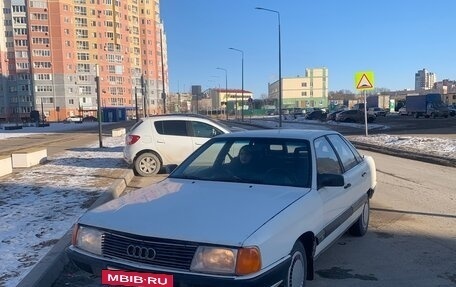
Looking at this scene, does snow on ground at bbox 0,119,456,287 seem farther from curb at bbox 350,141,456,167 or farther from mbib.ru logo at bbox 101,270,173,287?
mbib.ru logo at bbox 101,270,173,287

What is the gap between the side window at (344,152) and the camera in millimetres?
5552

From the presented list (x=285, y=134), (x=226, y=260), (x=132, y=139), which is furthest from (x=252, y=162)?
(x=132, y=139)

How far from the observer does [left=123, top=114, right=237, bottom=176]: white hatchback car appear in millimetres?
12352

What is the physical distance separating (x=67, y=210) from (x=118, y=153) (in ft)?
35.2

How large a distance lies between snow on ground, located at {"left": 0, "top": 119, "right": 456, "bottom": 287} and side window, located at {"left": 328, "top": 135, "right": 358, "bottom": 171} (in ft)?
11.5

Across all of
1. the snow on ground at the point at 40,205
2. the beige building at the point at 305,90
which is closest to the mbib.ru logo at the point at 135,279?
the snow on ground at the point at 40,205

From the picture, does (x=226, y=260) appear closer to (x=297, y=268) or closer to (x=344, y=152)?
(x=297, y=268)

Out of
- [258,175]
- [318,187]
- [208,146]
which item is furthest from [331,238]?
[208,146]

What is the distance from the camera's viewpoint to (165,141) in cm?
1241

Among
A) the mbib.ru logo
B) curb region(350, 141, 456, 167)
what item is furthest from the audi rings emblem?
curb region(350, 141, 456, 167)

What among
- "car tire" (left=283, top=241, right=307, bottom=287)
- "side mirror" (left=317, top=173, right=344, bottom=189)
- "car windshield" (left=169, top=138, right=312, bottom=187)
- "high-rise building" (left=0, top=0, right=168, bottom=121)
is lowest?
"car tire" (left=283, top=241, right=307, bottom=287)

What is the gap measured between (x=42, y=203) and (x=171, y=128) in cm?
518

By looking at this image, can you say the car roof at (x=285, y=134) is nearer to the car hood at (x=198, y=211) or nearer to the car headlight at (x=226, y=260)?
the car hood at (x=198, y=211)

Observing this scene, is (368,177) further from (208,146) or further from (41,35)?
(41,35)
